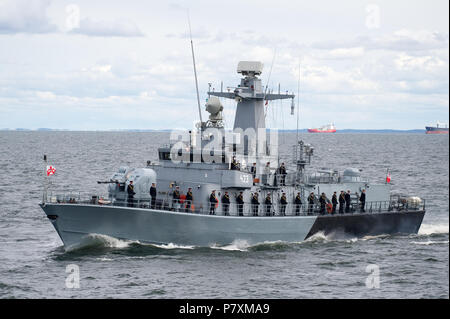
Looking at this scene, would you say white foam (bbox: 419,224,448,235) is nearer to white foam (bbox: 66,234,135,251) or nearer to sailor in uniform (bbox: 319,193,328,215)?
sailor in uniform (bbox: 319,193,328,215)

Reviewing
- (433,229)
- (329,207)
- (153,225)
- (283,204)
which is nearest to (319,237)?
(329,207)

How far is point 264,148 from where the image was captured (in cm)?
3297

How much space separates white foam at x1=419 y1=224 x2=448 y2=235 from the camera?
1454 inches

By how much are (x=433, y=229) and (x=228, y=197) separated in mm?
14298

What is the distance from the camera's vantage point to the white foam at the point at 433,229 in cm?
3694

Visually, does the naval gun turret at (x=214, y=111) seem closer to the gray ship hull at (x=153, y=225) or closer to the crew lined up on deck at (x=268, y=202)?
the crew lined up on deck at (x=268, y=202)

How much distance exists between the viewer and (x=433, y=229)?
37.8 m

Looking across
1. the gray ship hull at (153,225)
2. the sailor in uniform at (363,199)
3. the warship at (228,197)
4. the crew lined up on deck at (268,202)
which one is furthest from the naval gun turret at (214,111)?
the sailor in uniform at (363,199)

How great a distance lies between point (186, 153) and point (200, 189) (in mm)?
1953

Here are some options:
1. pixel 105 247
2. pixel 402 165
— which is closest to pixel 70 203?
pixel 105 247

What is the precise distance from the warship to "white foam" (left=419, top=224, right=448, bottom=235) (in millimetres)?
2011
